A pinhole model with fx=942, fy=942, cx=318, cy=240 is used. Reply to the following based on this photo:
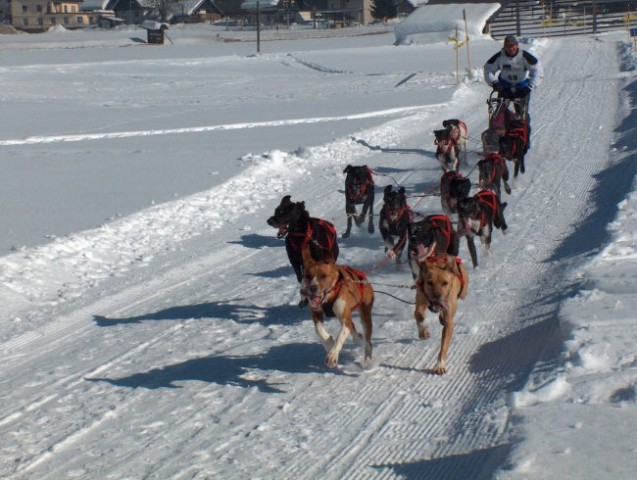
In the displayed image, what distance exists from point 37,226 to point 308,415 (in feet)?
16.7

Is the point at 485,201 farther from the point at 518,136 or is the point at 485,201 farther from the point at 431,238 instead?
the point at 518,136

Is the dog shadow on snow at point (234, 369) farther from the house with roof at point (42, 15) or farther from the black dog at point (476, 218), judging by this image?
the house with roof at point (42, 15)

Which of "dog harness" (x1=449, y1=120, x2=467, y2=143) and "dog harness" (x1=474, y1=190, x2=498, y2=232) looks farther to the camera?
"dog harness" (x1=449, y1=120, x2=467, y2=143)

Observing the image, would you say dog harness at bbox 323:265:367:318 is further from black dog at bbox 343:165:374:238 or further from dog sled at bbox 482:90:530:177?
dog sled at bbox 482:90:530:177

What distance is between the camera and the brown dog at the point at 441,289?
5.15 m

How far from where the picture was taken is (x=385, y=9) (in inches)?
2955

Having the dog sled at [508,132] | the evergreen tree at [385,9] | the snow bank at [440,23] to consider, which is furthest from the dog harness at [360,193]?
the evergreen tree at [385,9]

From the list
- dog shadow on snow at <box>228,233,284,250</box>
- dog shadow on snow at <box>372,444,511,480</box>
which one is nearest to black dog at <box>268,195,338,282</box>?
dog shadow on snow at <box>228,233,284,250</box>

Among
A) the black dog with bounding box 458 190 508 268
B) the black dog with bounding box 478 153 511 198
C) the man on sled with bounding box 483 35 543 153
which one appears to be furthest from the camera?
the man on sled with bounding box 483 35 543 153

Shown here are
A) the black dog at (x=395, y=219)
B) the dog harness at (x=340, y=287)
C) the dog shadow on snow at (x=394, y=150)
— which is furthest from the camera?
the dog shadow on snow at (x=394, y=150)

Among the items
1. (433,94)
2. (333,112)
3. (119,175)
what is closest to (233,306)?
(119,175)

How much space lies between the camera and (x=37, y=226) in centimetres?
905

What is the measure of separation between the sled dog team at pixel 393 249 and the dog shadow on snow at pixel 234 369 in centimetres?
28

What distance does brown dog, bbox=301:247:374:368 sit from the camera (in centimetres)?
498
